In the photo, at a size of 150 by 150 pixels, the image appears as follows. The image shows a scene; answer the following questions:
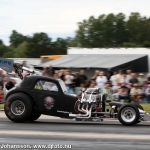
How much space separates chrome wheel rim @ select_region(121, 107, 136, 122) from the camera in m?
13.2

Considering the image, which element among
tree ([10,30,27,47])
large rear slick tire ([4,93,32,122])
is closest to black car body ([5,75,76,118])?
large rear slick tire ([4,93,32,122])

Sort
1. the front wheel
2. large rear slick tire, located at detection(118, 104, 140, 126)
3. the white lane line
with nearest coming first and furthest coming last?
1. the white lane line
2. large rear slick tire, located at detection(118, 104, 140, 126)
3. the front wheel

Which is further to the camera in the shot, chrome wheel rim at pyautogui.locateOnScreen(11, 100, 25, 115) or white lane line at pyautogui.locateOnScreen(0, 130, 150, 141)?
chrome wheel rim at pyautogui.locateOnScreen(11, 100, 25, 115)

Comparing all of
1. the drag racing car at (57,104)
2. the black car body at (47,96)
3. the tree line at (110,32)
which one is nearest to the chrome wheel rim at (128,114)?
the drag racing car at (57,104)

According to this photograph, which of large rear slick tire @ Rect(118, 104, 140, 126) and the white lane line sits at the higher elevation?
large rear slick tire @ Rect(118, 104, 140, 126)

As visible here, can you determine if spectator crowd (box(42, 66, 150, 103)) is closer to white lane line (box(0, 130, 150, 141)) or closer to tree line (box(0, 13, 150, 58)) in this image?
white lane line (box(0, 130, 150, 141))

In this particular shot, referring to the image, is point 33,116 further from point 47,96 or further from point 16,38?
point 16,38

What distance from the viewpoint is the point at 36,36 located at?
9406cm

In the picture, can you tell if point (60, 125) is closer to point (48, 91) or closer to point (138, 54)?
point (48, 91)

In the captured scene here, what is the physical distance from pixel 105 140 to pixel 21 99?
3.70 metres

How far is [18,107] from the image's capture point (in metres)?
13.8

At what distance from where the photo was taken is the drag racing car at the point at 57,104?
1353 cm

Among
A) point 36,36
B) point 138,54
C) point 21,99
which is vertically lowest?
point 21,99

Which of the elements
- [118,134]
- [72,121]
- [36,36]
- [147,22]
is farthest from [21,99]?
[147,22]
